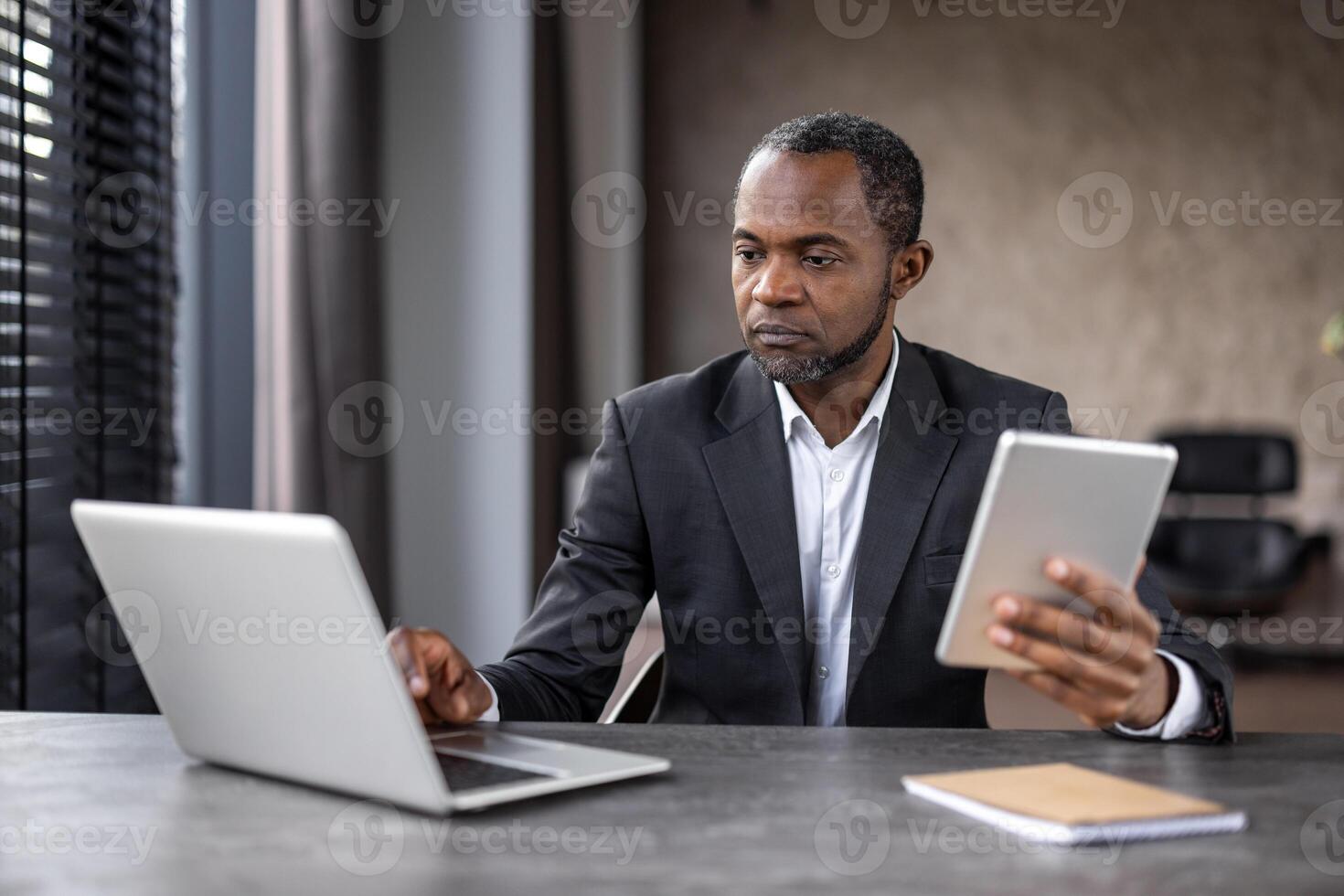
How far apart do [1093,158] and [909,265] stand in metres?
4.00

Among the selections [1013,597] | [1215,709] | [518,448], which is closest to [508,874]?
[1013,597]

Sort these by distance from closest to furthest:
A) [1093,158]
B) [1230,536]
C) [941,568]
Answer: [941,568] < [1230,536] < [1093,158]

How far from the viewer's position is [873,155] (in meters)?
1.77

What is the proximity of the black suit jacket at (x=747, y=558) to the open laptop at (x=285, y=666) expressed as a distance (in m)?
0.47

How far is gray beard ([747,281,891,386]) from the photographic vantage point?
1.73m

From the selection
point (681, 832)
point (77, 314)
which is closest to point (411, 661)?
point (681, 832)

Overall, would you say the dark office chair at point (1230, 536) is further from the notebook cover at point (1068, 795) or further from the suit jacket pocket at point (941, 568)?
the notebook cover at point (1068, 795)

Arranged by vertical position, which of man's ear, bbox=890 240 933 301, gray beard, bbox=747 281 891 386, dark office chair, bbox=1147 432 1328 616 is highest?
man's ear, bbox=890 240 933 301

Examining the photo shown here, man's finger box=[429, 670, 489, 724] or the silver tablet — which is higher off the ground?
the silver tablet

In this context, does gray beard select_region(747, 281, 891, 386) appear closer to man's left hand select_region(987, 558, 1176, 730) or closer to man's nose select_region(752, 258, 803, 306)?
man's nose select_region(752, 258, 803, 306)

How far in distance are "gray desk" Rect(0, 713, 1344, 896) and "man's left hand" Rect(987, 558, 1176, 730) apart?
0.21ft

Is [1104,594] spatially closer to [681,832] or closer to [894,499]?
[681,832]

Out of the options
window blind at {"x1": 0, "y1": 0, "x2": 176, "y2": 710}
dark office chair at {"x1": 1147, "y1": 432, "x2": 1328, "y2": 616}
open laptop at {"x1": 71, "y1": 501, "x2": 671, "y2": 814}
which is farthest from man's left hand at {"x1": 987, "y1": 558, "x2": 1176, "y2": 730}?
dark office chair at {"x1": 1147, "y1": 432, "x2": 1328, "y2": 616}

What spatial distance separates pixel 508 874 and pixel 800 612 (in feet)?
2.83
